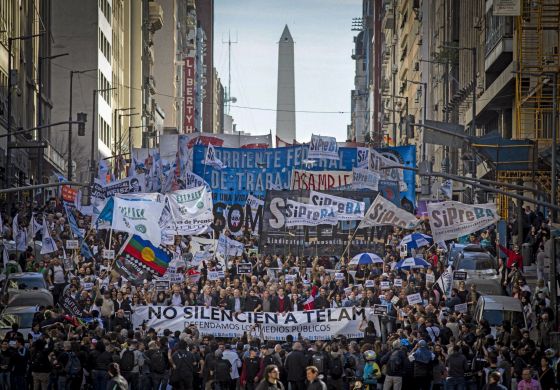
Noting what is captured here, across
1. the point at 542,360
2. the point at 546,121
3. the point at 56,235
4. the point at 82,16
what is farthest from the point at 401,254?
the point at 82,16

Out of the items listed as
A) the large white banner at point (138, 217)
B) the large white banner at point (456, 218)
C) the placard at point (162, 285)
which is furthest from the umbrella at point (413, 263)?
the placard at point (162, 285)

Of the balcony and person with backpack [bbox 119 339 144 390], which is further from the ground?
the balcony

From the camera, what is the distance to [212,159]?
187 feet

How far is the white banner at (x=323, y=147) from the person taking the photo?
57.7 metres

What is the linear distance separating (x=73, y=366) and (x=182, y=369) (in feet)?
6.51

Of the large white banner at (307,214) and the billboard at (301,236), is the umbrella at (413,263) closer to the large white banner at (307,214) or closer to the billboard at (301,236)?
the billboard at (301,236)

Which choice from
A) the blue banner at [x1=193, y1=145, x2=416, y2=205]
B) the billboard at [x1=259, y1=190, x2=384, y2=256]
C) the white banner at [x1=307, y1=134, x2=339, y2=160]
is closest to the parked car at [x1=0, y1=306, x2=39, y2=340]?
the billboard at [x1=259, y1=190, x2=384, y2=256]

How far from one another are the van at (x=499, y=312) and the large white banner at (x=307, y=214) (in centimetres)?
958

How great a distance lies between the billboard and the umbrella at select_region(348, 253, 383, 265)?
0.95 m

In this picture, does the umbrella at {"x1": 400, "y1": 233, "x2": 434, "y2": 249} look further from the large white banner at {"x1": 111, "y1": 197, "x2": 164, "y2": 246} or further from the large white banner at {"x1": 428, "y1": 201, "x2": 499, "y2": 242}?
the large white banner at {"x1": 111, "y1": 197, "x2": 164, "y2": 246}


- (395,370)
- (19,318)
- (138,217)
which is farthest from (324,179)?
(395,370)

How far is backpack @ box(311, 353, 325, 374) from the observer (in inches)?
1093

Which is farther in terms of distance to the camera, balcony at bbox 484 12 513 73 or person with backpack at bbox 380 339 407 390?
balcony at bbox 484 12 513 73

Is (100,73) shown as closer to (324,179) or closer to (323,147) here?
(323,147)
